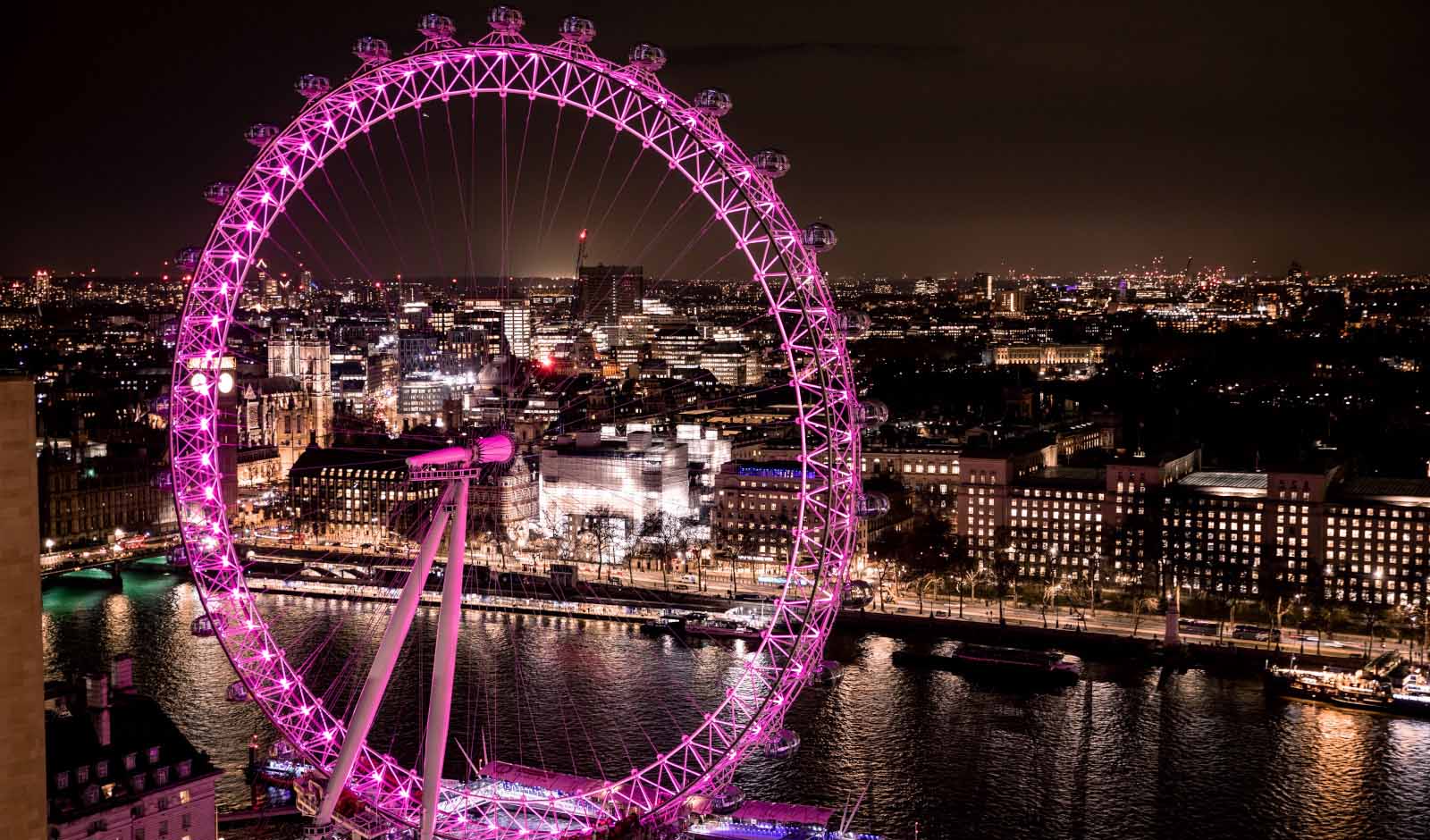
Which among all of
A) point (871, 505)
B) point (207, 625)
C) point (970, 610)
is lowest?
point (970, 610)

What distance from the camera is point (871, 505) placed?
521 inches

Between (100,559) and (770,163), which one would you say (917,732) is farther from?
(100,559)

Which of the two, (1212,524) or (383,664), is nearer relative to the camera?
(383,664)

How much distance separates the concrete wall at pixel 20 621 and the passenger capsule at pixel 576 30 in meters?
7.76

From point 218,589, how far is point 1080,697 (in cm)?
1355

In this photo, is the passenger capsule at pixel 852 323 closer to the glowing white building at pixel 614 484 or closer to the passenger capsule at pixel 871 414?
the passenger capsule at pixel 871 414

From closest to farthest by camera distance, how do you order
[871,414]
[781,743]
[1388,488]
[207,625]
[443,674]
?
[443,674] → [781,743] → [871,414] → [207,625] → [1388,488]

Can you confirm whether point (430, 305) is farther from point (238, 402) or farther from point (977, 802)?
point (977, 802)

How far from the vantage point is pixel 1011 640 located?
26.2 metres

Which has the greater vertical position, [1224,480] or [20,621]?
[20,621]

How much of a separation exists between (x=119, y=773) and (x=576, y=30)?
7.89m

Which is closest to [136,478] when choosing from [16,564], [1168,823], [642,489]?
[642,489]

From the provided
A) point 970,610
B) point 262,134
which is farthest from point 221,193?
point 970,610

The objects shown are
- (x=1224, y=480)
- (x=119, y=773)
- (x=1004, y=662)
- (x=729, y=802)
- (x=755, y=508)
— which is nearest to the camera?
(x=119, y=773)
